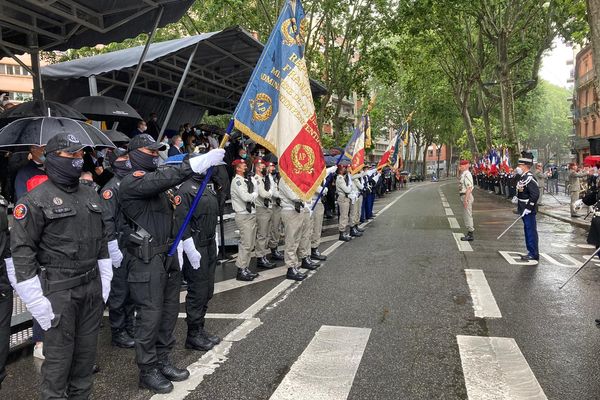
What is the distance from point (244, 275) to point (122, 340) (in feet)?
9.48

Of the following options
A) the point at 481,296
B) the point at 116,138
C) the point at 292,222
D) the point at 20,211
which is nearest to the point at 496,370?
the point at 481,296

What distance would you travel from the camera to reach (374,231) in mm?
13594

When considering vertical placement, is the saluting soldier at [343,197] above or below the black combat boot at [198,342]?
above


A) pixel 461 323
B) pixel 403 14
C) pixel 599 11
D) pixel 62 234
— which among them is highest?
pixel 403 14

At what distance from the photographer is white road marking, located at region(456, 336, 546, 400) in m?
3.81

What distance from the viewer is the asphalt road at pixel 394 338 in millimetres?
3961

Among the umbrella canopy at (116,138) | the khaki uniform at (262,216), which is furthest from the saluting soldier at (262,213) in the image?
the umbrella canopy at (116,138)

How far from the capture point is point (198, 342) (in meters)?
4.87

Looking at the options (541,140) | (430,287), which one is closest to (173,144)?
(430,287)

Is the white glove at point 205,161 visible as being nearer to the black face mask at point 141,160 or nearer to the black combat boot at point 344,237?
the black face mask at point 141,160

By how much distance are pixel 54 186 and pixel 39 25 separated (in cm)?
776

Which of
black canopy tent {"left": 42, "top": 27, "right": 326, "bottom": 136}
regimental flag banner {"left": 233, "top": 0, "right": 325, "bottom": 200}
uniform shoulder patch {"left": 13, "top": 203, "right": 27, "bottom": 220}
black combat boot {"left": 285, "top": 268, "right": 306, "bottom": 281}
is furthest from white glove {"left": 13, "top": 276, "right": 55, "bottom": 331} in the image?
black canopy tent {"left": 42, "top": 27, "right": 326, "bottom": 136}

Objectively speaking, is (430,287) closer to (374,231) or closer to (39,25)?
(374,231)

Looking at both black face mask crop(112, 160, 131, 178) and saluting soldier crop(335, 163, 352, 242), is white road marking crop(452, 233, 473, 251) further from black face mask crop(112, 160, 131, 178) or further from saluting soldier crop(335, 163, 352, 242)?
black face mask crop(112, 160, 131, 178)
